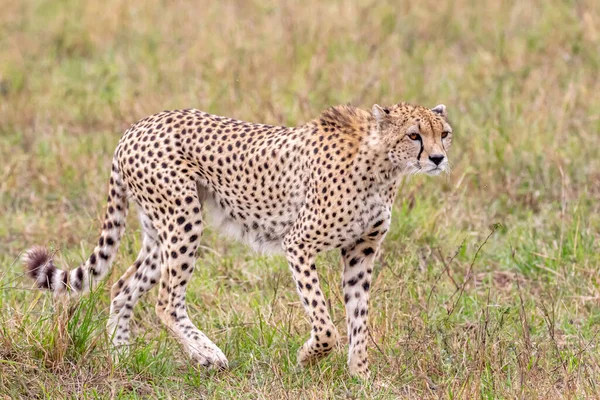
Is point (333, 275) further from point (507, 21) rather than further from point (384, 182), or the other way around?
point (507, 21)

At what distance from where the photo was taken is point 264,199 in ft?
15.2

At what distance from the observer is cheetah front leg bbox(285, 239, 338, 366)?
167 inches

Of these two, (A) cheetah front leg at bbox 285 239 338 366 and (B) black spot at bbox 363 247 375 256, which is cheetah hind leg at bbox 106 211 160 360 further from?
(B) black spot at bbox 363 247 375 256

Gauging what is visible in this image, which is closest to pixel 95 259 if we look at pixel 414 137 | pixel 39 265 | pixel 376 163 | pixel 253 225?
pixel 39 265

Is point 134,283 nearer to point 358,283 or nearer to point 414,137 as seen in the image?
point 358,283

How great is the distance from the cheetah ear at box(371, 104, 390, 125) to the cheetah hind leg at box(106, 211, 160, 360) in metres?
1.08

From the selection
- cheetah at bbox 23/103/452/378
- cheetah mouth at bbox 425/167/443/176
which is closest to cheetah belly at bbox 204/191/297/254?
cheetah at bbox 23/103/452/378

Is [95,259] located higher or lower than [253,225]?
lower

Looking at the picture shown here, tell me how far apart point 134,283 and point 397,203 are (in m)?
1.58

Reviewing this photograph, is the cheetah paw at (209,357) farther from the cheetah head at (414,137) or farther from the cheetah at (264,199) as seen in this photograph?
the cheetah head at (414,137)

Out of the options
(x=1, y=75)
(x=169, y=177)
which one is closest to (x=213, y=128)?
(x=169, y=177)

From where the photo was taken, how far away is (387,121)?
14.2 feet

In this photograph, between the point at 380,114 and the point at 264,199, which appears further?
the point at 264,199

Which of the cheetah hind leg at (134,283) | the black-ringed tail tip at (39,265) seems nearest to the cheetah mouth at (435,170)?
the cheetah hind leg at (134,283)
